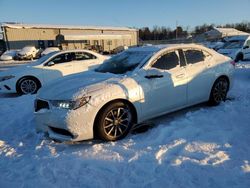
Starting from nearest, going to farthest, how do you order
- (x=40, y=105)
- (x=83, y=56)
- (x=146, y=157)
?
(x=146, y=157)
(x=40, y=105)
(x=83, y=56)

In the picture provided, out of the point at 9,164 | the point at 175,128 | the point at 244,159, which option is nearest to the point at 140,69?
the point at 175,128

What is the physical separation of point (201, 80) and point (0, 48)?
156ft

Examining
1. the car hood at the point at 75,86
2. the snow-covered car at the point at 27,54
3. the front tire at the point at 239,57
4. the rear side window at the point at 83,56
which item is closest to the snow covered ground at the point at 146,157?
the car hood at the point at 75,86

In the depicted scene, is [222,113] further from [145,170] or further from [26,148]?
[26,148]

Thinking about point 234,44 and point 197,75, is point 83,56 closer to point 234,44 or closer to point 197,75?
point 197,75

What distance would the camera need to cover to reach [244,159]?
4.00m

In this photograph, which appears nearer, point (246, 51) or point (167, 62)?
point (167, 62)

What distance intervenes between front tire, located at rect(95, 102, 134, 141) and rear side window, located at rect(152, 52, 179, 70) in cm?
115

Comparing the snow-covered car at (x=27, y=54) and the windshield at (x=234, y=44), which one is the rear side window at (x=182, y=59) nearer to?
the windshield at (x=234, y=44)

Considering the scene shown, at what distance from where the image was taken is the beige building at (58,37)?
46250mm

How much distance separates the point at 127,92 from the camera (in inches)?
197

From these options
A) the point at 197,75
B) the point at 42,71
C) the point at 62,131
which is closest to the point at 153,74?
the point at 197,75

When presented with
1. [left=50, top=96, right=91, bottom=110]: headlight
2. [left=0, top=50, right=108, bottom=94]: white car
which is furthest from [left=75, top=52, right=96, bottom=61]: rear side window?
[left=50, top=96, right=91, bottom=110]: headlight

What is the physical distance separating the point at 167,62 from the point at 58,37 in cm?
4411
